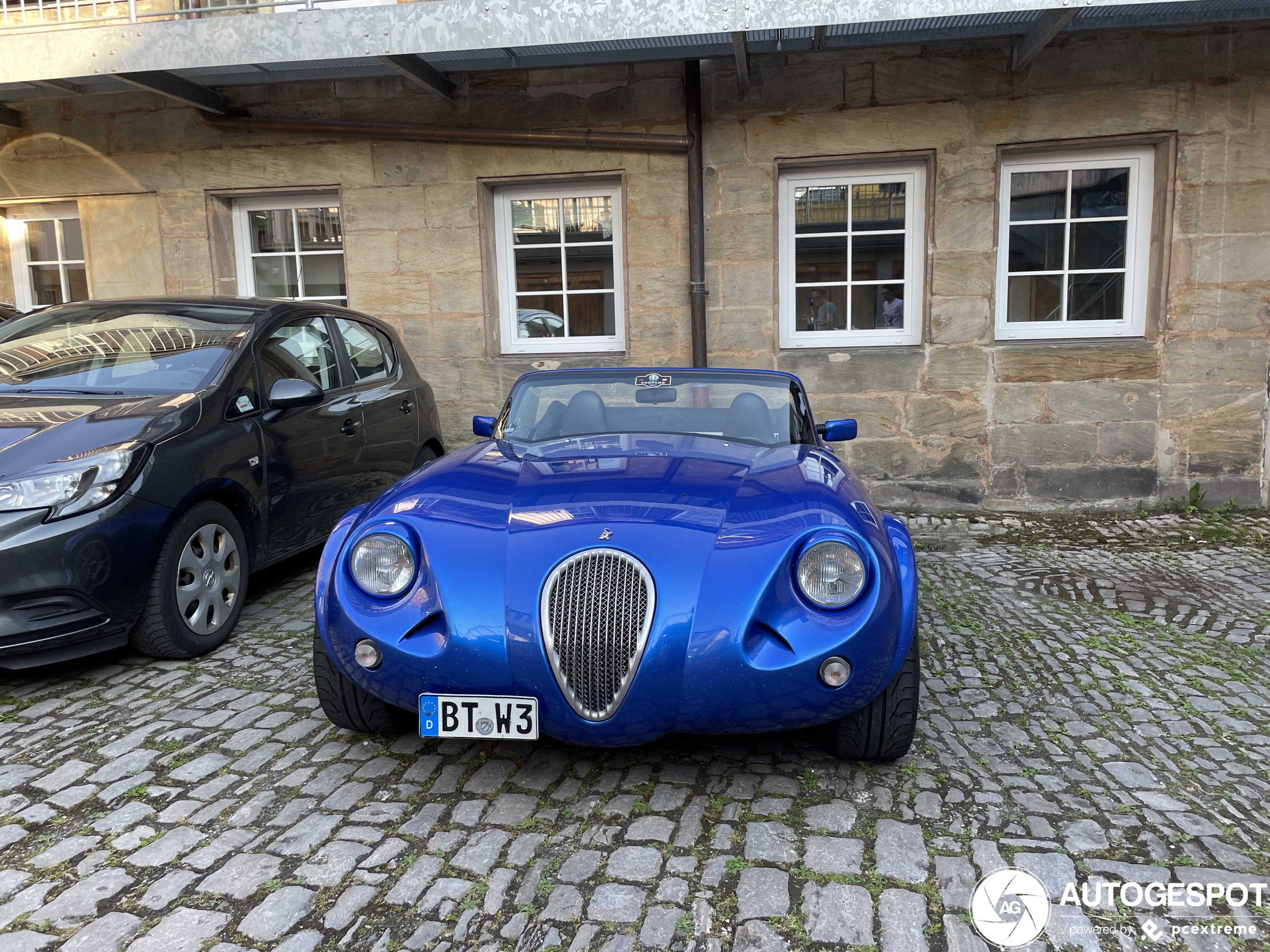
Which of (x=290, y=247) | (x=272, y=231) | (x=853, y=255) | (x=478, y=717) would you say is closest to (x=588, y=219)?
(x=853, y=255)

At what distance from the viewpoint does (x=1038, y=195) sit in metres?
7.14

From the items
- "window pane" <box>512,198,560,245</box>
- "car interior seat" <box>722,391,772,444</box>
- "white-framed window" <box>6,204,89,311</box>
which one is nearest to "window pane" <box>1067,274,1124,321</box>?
"window pane" <box>512,198,560,245</box>

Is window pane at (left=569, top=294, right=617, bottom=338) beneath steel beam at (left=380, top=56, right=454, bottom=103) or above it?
beneath

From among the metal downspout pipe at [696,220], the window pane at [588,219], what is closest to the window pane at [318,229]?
the window pane at [588,219]

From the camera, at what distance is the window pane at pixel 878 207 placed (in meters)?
7.27

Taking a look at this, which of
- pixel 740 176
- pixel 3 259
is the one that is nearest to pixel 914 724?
pixel 740 176

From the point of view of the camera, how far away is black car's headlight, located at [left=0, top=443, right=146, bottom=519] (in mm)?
3197

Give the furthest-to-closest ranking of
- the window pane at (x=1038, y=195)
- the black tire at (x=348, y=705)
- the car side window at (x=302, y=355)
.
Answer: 1. the window pane at (x=1038, y=195)
2. the car side window at (x=302, y=355)
3. the black tire at (x=348, y=705)

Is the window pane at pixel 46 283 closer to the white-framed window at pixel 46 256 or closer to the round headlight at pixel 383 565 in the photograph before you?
the white-framed window at pixel 46 256

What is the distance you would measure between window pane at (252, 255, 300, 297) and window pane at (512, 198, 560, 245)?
2.16 metres

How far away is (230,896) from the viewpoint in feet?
7.07

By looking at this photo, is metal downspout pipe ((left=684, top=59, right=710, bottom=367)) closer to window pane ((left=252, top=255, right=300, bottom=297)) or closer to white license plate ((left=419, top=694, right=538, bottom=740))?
window pane ((left=252, top=255, right=300, bottom=297))

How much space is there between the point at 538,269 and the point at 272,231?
255 cm

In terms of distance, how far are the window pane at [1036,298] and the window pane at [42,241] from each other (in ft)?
28.7
